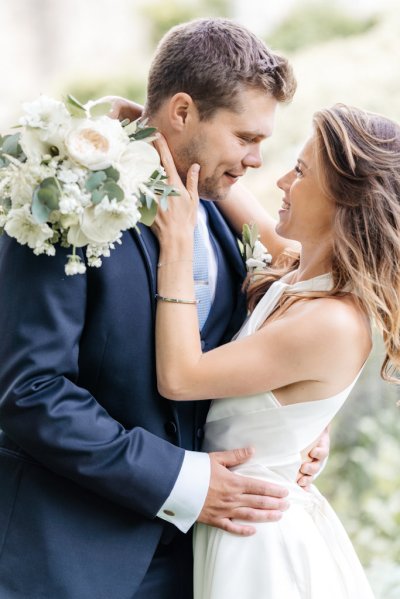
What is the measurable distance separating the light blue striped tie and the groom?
23 millimetres

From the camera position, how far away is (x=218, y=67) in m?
2.43

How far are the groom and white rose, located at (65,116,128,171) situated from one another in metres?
0.26

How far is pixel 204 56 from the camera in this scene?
2438 millimetres

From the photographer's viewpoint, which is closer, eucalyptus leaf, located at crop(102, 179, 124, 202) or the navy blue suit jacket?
eucalyptus leaf, located at crop(102, 179, 124, 202)

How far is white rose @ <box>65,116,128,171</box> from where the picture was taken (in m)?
1.93

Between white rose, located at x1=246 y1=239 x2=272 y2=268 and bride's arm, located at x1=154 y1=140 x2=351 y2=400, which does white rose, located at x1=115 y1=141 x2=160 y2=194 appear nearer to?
bride's arm, located at x1=154 y1=140 x2=351 y2=400

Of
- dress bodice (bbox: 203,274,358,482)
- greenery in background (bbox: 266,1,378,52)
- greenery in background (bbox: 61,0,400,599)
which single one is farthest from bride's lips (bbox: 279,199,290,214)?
greenery in background (bbox: 266,1,378,52)

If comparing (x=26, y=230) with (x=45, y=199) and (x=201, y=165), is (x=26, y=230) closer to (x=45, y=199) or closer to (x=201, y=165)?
(x=45, y=199)

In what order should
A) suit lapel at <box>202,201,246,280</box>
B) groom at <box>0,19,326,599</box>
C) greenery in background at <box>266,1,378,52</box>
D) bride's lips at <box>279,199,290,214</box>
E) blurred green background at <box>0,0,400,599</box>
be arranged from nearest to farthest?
groom at <box>0,19,326,599</box> → bride's lips at <box>279,199,290,214</box> → suit lapel at <box>202,201,246,280</box> → blurred green background at <box>0,0,400,599</box> → greenery in background at <box>266,1,378,52</box>

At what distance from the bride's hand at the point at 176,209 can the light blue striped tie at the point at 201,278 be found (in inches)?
6.3

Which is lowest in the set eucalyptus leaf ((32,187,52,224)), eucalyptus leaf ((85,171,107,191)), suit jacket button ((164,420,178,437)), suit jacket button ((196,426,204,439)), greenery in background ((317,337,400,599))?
greenery in background ((317,337,400,599))

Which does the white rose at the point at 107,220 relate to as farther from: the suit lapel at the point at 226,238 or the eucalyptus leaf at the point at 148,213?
the suit lapel at the point at 226,238

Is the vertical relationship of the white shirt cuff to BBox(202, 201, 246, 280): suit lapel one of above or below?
below

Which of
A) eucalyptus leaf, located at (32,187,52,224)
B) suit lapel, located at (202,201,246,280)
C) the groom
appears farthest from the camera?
suit lapel, located at (202,201,246,280)
